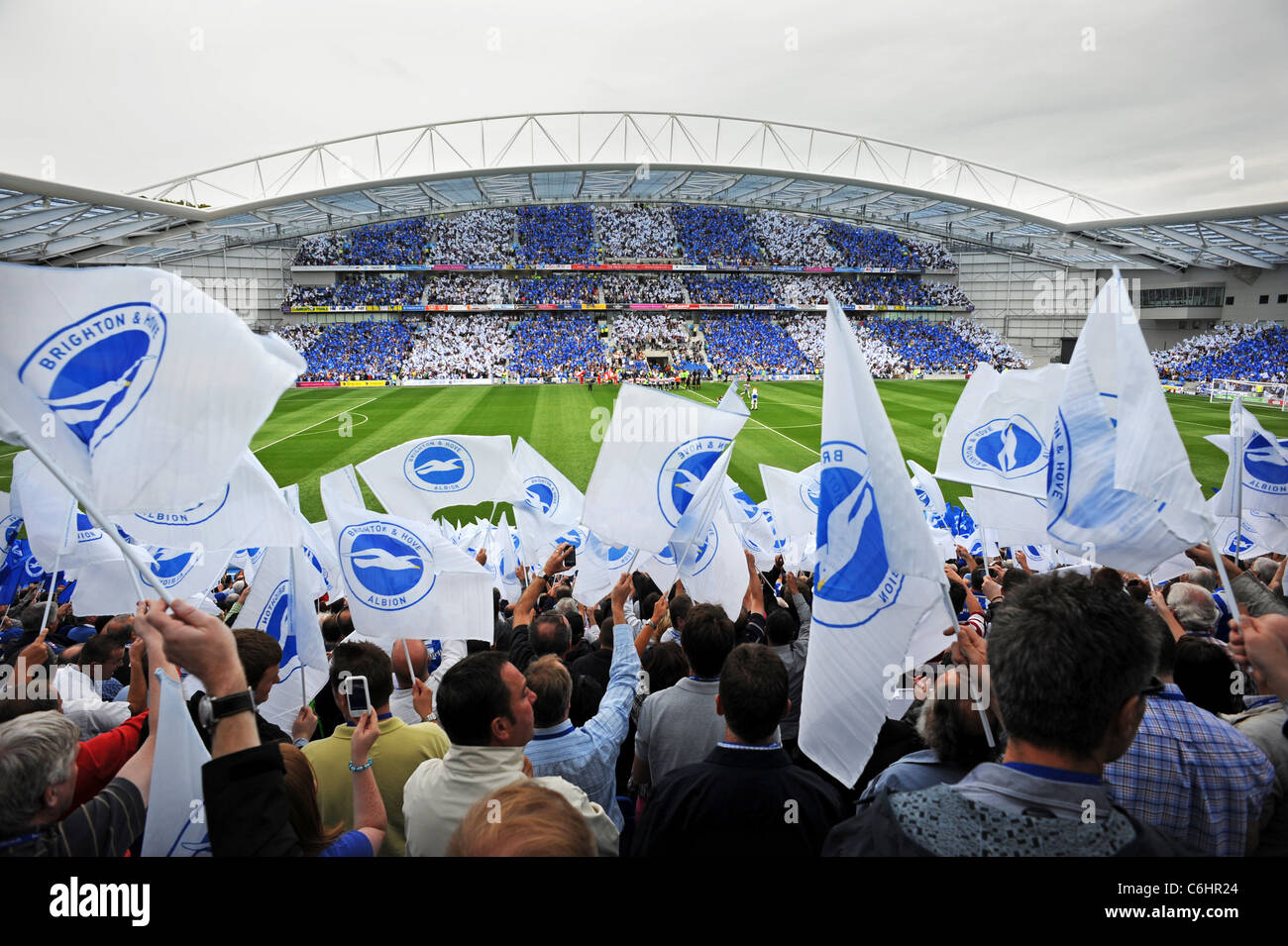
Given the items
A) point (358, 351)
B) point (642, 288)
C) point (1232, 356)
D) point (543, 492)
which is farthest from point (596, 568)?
point (642, 288)

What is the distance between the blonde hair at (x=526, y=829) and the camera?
63.7 inches

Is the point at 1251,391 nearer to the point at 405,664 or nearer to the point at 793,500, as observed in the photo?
the point at 793,500

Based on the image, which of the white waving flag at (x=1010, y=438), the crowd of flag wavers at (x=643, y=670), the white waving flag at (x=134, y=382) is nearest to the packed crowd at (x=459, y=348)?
the crowd of flag wavers at (x=643, y=670)

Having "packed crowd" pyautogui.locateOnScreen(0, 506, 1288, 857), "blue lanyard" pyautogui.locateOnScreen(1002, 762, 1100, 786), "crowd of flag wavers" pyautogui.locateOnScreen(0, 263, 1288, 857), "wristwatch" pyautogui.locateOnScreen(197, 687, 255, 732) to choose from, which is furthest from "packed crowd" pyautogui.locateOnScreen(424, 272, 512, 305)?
"blue lanyard" pyautogui.locateOnScreen(1002, 762, 1100, 786)

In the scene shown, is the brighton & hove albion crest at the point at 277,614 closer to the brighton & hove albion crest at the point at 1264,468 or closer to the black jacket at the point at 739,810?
the black jacket at the point at 739,810

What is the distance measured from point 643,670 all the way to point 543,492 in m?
4.78

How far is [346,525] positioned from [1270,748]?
512 cm

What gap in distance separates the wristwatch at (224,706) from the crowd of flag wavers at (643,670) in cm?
1

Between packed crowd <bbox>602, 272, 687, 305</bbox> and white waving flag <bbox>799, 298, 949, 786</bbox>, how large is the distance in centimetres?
5737

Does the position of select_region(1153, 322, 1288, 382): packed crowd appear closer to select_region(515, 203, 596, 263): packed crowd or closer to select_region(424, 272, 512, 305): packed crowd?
select_region(515, 203, 596, 263): packed crowd

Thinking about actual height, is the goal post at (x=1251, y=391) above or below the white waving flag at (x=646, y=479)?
above

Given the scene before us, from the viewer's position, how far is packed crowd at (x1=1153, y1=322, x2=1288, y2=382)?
39844mm
